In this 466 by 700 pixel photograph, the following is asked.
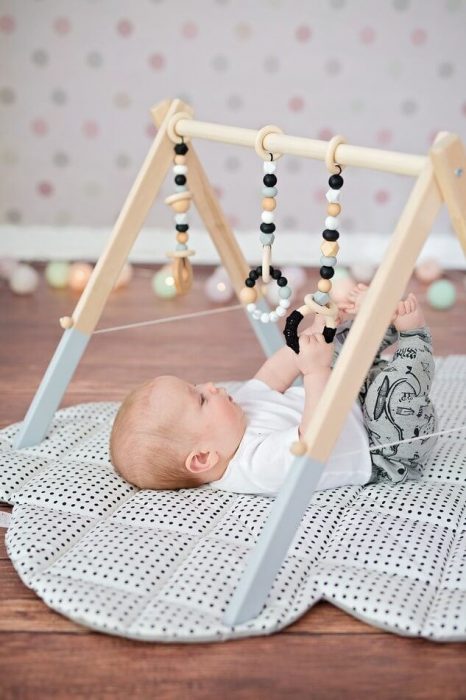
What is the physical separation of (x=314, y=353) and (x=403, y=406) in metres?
0.18

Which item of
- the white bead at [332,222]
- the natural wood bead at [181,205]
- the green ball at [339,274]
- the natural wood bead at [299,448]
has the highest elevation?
the green ball at [339,274]

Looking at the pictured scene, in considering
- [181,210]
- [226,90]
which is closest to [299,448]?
[181,210]

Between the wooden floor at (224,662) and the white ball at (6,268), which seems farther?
the white ball at (6,268)

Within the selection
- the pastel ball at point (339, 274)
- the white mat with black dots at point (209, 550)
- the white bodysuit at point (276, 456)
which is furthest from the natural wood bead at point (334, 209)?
the pastel ball at point (339, 274)

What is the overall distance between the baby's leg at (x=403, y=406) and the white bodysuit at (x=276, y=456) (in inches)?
0.9

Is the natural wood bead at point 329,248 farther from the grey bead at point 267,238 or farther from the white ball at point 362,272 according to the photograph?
the white ball at point 362,272

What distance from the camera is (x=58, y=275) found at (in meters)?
3.00

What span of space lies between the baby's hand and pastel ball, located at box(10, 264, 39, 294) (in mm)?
1666

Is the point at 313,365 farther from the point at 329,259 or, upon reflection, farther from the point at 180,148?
the point at 180,148

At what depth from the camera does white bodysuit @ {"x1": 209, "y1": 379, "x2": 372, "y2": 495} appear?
1.47 metres

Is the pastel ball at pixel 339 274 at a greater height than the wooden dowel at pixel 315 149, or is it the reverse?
the pastel ball at pixel 339 274

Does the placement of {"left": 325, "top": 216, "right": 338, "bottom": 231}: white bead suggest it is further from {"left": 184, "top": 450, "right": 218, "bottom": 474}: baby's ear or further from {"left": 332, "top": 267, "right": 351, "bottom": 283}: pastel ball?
{"left": 332, "top": 267, "right": 351, "bottom": 283}: pastel ball

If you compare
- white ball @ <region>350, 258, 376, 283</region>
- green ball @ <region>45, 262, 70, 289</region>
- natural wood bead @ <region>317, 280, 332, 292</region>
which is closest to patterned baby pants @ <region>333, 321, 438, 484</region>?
natural wood bead @ <region>317, 280, 332, 292</region>

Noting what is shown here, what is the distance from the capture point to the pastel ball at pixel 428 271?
3.08m
